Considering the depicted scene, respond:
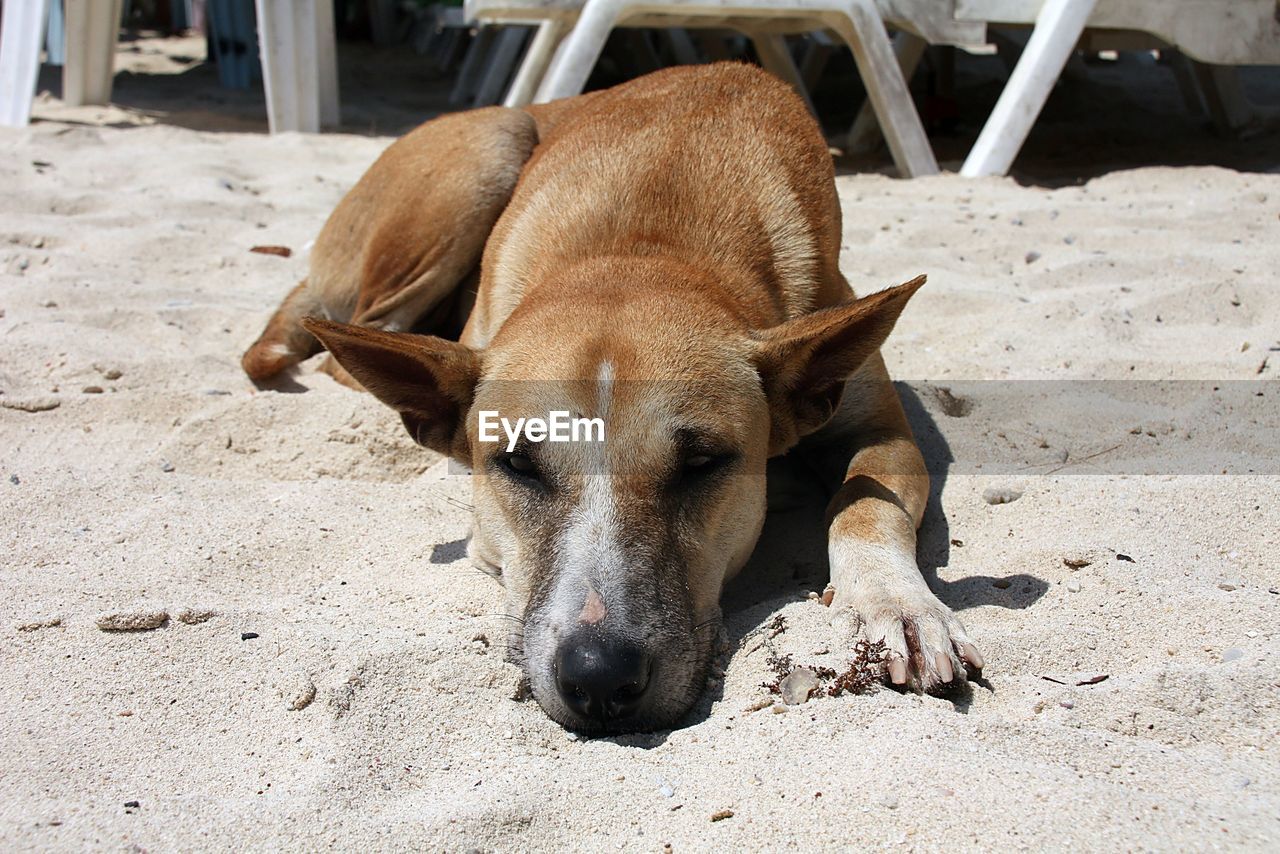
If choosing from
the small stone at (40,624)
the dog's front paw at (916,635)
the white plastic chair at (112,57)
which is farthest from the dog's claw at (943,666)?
the white plastic chair at (112,57)

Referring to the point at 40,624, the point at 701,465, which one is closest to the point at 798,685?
the point at 701,465

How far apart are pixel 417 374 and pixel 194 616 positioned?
802 mm

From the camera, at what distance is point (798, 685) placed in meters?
2.45

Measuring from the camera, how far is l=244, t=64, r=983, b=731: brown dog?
248cm

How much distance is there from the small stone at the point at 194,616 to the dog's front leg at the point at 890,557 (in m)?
1.50

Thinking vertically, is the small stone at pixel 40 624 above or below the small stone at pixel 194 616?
below

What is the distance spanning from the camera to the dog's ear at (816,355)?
279cm

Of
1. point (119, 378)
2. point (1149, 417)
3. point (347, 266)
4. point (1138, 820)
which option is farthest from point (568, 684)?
point (347, 266)

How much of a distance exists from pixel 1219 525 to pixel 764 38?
579 centimetres

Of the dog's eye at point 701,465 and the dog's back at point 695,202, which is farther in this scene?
the dog's back at point 695,202

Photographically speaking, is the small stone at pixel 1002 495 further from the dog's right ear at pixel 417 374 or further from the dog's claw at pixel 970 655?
the dog's right ear at pixel 417 374

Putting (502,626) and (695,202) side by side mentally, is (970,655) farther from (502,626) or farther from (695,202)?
(695,202)

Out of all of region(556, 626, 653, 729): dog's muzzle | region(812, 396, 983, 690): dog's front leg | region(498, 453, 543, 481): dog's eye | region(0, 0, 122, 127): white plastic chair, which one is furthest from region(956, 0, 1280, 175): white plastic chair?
region(0, 0, 122, 127): white plastic chair

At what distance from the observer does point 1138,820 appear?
1.91 meters
